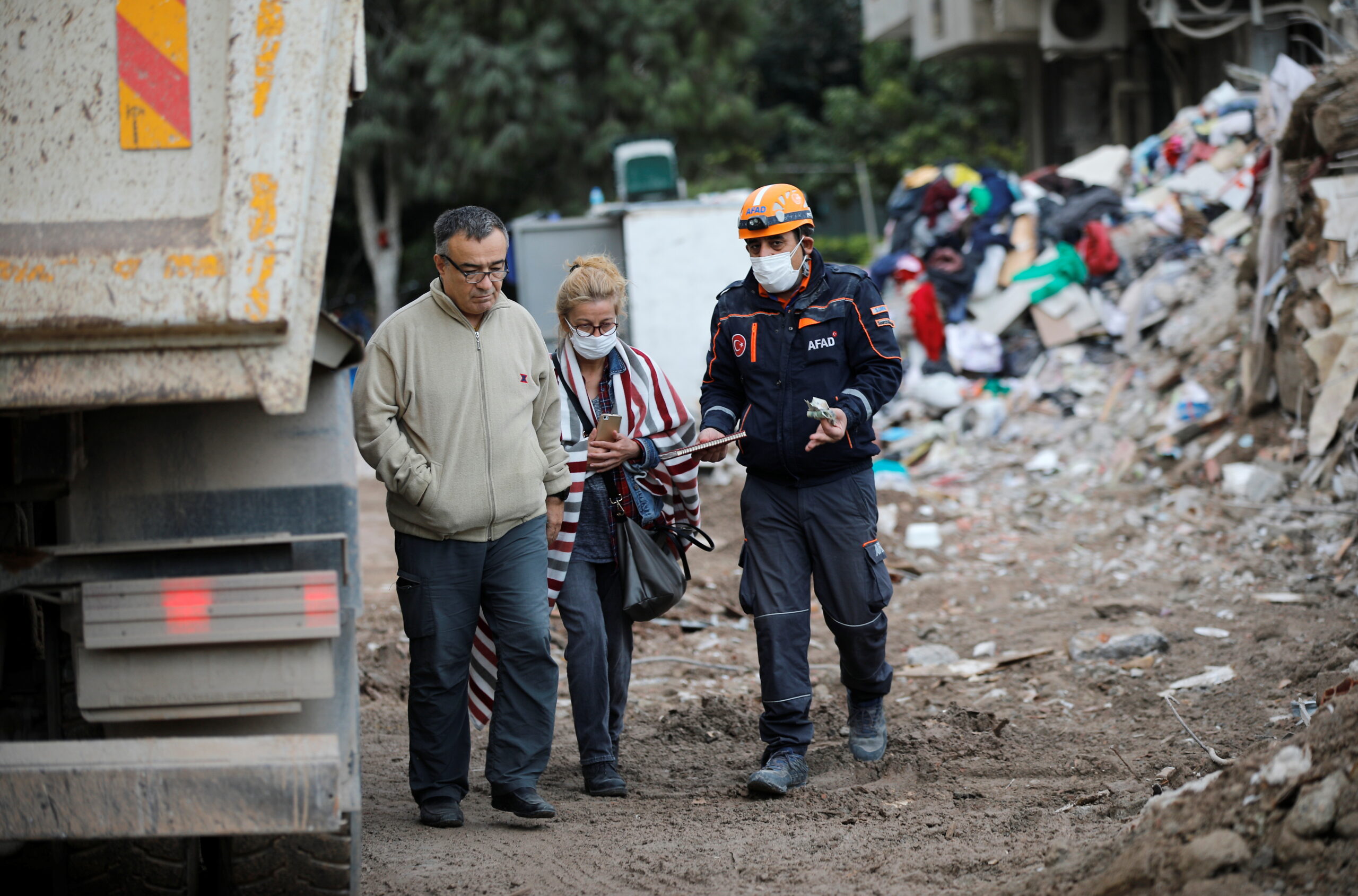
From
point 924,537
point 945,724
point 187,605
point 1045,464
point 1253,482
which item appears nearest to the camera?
point 187,605

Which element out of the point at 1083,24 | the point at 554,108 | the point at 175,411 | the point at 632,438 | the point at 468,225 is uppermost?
the point at 1083,24

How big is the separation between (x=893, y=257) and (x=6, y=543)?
12098 mm

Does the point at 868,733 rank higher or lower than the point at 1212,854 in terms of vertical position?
lower

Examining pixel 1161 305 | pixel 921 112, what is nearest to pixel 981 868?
pixel 1161 305

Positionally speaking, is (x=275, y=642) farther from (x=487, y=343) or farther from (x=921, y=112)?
(x=921, y=112)

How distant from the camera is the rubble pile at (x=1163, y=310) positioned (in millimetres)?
8008

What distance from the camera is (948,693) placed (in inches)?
230

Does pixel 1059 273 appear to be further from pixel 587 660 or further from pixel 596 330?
pixel 587 660

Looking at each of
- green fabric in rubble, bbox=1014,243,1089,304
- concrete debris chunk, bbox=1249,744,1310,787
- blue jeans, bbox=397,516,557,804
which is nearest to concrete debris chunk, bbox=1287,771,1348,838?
concrete debris chunk, bbox=1249,744,1310,787

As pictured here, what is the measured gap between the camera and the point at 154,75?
8.48 feet

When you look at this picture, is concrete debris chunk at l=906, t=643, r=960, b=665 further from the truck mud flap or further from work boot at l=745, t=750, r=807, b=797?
the truck mud flap

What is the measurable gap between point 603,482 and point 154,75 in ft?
7.88

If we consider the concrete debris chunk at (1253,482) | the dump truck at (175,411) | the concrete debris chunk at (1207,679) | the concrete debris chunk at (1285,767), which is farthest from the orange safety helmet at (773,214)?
the concrete debris chunk at (1253,482)

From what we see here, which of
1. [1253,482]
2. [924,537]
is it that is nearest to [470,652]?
[924,537]
